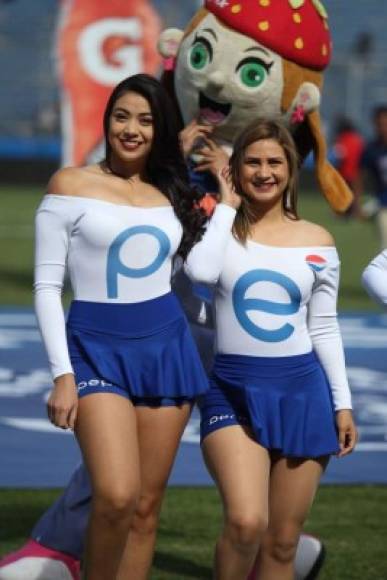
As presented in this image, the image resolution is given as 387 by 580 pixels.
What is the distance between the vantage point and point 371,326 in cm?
1175

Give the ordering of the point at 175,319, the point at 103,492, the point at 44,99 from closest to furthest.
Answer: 1. the point at 103,492
2. the point at 175,319
3. the point at 44,99

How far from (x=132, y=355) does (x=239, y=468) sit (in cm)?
48

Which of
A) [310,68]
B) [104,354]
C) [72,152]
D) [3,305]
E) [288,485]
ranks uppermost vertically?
[310,68]

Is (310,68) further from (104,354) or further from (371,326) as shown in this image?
(371,326)

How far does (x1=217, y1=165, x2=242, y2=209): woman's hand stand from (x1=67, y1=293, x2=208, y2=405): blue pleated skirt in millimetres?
374

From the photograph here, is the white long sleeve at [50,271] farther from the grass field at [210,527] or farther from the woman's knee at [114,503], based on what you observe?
the grass field at [210,527]

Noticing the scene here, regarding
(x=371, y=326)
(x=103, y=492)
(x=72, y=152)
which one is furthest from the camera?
(x=72, y=152)

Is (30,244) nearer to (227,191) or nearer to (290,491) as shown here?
(227,191)

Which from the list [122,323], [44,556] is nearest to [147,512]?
[122,323]

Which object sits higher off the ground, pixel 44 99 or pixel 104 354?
pixel 104 354

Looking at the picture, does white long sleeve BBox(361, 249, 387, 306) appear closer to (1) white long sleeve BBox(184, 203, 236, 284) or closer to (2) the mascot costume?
(1) white long sleeve BBox(184, 203, 236, 284)

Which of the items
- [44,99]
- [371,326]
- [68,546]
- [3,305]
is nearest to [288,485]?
[68,546]

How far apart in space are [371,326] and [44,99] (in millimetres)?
22167

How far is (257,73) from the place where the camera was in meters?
5.65
